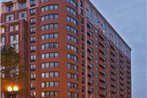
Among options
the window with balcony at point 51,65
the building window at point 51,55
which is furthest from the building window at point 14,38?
the window with balcony at point 51,65

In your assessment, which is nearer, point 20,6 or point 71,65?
point 71,65

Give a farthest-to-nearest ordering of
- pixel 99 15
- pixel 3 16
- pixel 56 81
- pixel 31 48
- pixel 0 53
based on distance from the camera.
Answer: pixel 99 15, pixel 3 16, pixel 31 48, pixel 56 81, pixel 0 53

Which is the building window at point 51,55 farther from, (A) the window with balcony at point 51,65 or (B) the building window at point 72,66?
(B) the building window at point 72,66

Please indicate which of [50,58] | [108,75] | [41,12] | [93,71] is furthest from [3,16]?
[108,75]

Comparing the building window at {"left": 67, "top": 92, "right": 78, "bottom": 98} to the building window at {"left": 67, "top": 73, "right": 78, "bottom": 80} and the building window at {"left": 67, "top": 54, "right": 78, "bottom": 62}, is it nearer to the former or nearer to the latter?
the building window at {"left": 67, "top": 73, "right": 78, "bottom": 80}

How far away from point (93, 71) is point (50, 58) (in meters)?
18.8

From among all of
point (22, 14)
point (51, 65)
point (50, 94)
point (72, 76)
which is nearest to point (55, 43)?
point (51, 65)

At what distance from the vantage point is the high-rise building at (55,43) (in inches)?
3676

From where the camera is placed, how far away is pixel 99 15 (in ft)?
390

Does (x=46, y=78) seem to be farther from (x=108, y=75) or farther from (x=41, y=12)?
(x=108, y=75)

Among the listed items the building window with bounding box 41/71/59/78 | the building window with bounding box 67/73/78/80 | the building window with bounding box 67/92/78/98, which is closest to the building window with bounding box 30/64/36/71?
the building window with bounding box 41/71/59/78

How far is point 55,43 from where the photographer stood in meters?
94.5

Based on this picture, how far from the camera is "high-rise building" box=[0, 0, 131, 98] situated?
306ft

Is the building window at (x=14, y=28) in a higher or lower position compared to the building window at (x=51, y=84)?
higher
